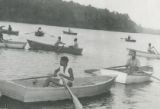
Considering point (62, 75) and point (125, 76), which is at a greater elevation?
point (62, 75)

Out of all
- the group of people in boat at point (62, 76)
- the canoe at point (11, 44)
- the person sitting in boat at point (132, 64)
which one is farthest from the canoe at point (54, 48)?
the group of people in boat at point (62, 76)

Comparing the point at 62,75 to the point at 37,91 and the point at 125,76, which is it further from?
the point at 125,76

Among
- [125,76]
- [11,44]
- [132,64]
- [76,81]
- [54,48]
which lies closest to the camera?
[76,81]

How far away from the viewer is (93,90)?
1388 centimetres

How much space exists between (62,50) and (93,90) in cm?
1722

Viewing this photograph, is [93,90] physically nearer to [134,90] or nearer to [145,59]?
[134,90]

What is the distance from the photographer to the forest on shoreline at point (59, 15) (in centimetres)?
9716

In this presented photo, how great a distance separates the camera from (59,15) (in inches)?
4601

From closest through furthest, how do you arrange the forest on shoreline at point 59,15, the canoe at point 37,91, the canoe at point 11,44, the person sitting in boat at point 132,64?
the canoe at point 37,91 < the person sitting in boat at point 132,64 < the canoe at point 11,44 < the forest on shoreline at point 59,15

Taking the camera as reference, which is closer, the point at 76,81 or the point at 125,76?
the point at 76,81

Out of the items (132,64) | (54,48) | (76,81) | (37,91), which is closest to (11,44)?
(54,48)

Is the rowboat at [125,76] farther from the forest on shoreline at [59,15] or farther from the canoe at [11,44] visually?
the forest on shoreline at [59,15]

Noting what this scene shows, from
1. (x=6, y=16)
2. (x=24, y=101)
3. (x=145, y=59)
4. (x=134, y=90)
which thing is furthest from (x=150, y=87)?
(x=6, y=16)

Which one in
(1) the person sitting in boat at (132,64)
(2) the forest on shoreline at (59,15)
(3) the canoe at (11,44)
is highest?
(2) the forest on shoreline at (59,15)
